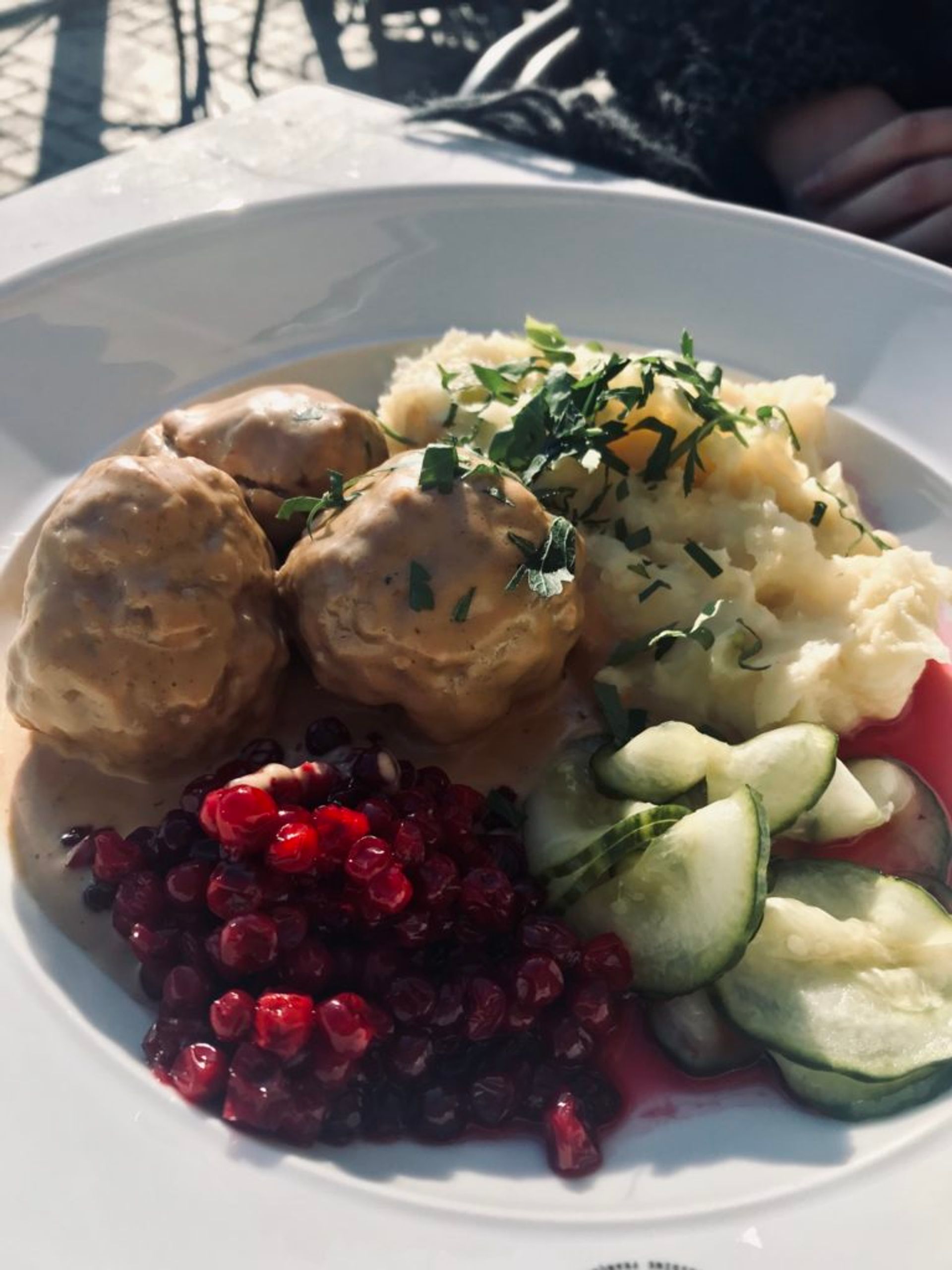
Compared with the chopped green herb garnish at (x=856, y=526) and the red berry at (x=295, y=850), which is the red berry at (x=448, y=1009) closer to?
the red berry at (x=295, y=850)

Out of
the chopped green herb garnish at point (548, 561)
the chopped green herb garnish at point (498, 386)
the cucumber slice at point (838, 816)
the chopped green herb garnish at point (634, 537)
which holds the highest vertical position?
the chopped green herb garnish at point (498, 386)

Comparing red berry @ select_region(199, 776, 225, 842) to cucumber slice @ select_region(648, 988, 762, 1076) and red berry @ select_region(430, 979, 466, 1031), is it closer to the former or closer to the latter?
red berry @ select_region(430, 979, 466, 1031)

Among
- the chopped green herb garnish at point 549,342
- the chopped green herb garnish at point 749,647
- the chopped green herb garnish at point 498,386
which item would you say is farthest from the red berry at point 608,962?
the chopped green herb garnish at point 549,342

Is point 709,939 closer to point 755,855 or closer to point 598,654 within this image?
point 755,855

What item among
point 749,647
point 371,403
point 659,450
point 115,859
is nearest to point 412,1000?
point 115,859

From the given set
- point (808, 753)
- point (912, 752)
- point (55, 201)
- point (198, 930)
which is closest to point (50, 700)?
point (198, 930)

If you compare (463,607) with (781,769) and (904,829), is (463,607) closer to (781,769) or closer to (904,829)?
(781,769)
